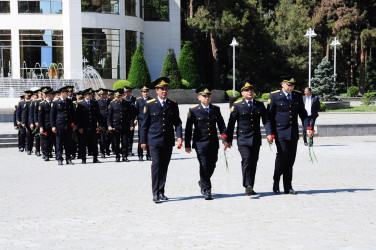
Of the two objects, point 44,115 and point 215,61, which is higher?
point 215,61

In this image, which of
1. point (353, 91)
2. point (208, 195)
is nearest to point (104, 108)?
point (208, 195)

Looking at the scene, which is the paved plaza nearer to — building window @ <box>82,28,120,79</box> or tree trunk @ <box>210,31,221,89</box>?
building window @ <box>82,28,120,79</box>

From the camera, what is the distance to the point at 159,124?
948 cm

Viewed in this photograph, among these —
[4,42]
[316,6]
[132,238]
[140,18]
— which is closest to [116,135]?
[132,238]

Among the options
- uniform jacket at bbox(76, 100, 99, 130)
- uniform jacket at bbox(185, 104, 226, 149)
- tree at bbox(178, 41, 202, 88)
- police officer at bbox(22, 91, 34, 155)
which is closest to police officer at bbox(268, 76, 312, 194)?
uniform jacket at bbox(185, 104, 226, 149)

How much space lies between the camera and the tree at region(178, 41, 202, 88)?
4572 centimetres

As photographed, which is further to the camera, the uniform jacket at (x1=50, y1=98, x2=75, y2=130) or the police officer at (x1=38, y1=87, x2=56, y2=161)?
the police officer at (x1=38, y1=87, x2=56, y2=161)

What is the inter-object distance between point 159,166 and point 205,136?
889mm

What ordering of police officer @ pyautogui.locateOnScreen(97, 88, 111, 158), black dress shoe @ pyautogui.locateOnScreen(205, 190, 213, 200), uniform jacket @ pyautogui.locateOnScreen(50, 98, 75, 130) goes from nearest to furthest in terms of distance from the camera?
black dress shoe @ pyautogui.locateOnScreen(205, 190, 213, 200), uniform jacket @ pyautogui.locateOnScreen(50, 98, 75, 130), police officer @ pyautogui.locateOnScreen(97, 88, 111, 158)

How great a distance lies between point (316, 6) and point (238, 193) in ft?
189

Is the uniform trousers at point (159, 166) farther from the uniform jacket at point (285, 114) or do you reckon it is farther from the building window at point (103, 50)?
the building window at point (103, 50)

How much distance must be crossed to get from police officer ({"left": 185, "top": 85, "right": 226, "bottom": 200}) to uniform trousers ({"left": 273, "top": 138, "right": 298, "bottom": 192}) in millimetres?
A: 1073

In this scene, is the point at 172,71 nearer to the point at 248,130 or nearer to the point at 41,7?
the point at 41,7

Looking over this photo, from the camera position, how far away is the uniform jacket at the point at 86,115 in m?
15.4
